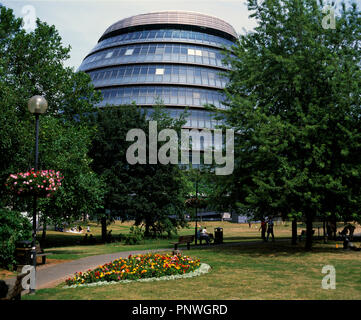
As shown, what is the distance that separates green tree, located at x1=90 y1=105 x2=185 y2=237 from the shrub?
1607 cm

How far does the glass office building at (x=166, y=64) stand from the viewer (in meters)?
59.1

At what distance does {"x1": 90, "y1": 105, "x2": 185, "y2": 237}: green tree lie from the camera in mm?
33438

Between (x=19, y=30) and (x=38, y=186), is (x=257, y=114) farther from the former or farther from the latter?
(x=19, y=30)

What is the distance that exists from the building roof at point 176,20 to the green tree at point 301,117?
4611cm

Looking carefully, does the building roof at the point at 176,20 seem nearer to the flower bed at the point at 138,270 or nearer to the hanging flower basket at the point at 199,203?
the hanging flower basket at the point at 199,203

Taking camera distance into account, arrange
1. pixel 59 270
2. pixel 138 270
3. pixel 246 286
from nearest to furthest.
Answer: pixel 246 286 < pixel 138 270 < pixel 59 270

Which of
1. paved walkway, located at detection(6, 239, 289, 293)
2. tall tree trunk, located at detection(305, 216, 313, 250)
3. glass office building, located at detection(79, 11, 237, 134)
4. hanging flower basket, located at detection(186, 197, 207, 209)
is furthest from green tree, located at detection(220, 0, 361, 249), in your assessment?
glass office building, located at detection(79, 11, 237, 134)

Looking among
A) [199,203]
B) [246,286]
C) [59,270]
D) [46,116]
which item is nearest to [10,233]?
[59,270]

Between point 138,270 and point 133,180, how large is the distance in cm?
2114

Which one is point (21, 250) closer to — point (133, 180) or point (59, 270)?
point (59, 270)

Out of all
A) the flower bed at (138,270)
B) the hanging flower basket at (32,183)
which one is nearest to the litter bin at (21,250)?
the flower bed at (138,270)

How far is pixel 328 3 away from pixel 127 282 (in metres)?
18.9

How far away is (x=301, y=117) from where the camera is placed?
2011cm

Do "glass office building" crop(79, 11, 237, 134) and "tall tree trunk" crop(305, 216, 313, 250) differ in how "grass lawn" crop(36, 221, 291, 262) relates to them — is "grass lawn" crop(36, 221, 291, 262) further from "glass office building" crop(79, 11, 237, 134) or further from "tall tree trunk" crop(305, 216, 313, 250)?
"glass office building" crop(79, 11, 237, 134)
